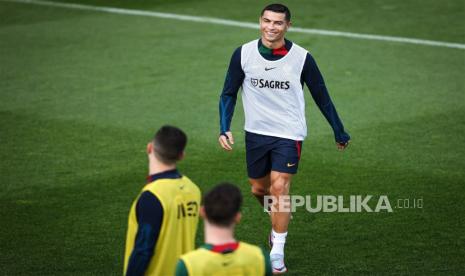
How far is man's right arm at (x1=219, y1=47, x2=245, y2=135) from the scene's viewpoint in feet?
28.8

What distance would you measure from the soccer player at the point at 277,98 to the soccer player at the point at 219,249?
3460 mm

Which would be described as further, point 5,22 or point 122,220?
point 5,22

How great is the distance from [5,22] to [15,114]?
7.13m

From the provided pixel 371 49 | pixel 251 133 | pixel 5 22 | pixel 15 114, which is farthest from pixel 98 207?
pixel 5 22

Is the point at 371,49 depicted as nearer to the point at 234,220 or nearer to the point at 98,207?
the point at 98,207

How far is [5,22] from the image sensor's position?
20.5 m

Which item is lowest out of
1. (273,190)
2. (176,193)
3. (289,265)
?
(289,265)

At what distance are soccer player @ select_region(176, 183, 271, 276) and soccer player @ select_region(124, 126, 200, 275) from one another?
69 cm

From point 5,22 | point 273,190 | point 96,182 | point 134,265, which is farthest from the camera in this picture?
point 5,22

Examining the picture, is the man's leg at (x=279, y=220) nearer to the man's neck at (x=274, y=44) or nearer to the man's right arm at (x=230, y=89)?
the man's right arm at (x=230, y=89)

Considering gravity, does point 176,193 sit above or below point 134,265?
above

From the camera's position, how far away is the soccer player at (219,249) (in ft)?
16.7

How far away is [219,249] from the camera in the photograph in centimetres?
510

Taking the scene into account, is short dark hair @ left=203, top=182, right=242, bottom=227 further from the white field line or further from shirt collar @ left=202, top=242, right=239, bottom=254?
the white field line
